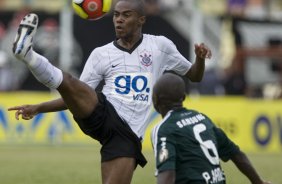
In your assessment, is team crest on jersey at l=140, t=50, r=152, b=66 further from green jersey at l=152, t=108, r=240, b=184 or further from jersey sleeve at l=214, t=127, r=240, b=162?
green jersey at l=152, t=108, r=240, b=184

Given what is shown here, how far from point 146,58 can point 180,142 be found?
2.55 meters

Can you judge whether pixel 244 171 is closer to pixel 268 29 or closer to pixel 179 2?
pixel 179 2

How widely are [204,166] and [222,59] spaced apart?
2494 cm

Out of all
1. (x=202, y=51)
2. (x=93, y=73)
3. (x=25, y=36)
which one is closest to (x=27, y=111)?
(x=93, y=73)

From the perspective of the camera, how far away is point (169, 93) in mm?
6867

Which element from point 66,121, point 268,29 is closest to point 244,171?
point 66,121

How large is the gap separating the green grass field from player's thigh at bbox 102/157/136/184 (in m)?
4.32

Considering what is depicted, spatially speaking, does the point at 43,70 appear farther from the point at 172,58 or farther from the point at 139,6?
the point at 172,58

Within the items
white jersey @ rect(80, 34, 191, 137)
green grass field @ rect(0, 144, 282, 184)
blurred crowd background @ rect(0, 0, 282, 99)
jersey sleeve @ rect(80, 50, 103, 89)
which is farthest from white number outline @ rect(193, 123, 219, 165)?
blurred crowd background @ rect(0, 0, 282, 99)

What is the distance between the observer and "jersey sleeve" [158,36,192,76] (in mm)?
9383

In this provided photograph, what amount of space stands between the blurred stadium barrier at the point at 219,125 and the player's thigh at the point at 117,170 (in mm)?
13250

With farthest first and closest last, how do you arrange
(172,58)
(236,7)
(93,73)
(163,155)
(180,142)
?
(236,7) → (172,58) → (93,73) → (180,142) → (163,155)

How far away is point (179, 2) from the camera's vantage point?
28.5 metres

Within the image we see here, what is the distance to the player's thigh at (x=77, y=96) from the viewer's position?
833 centimetres
